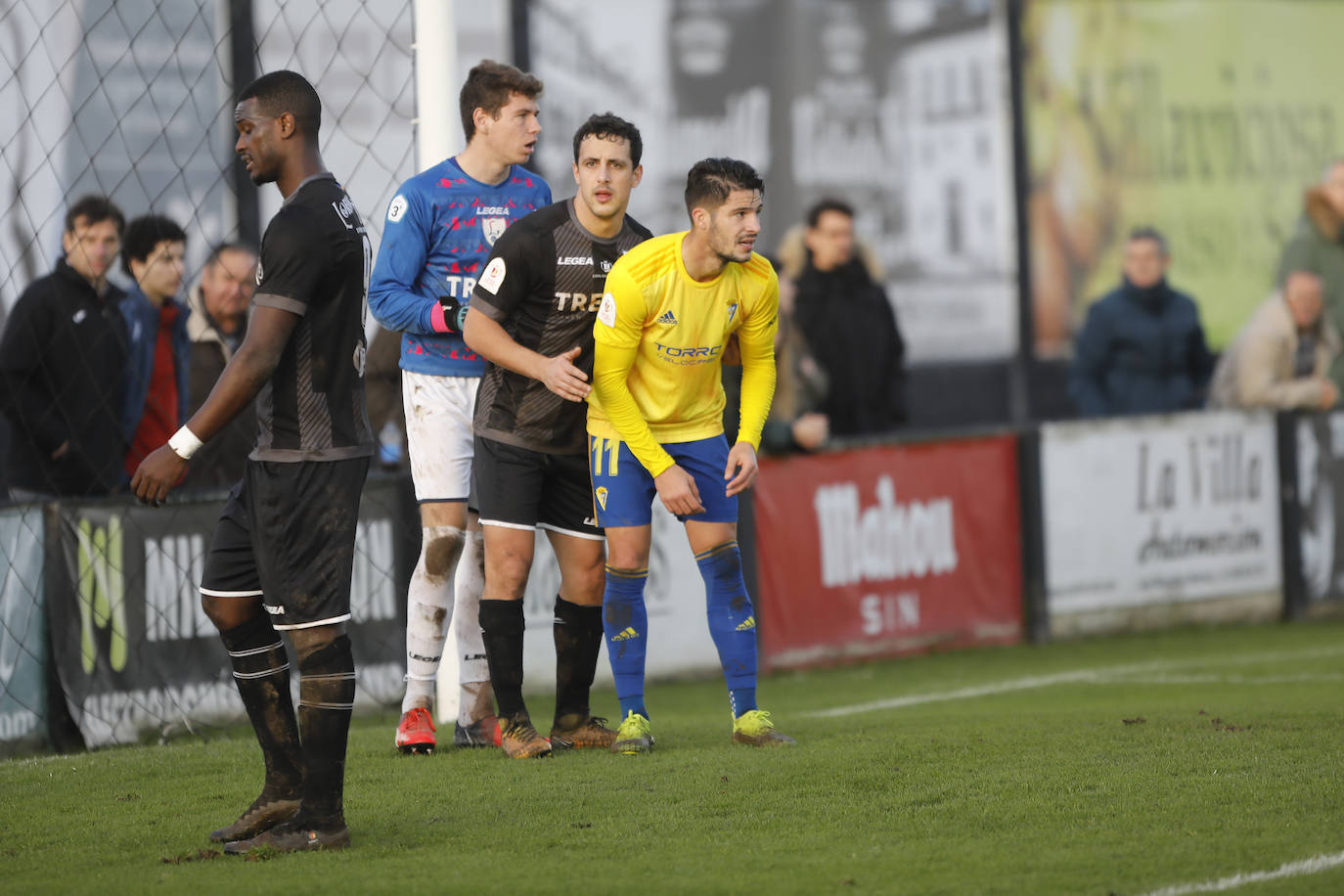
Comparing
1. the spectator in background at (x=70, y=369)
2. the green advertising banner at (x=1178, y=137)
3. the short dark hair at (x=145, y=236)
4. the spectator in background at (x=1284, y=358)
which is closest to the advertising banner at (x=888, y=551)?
the spectator in background at (x=1284, y=358)

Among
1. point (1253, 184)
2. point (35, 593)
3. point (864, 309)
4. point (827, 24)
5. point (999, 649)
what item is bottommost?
point (999, 649)

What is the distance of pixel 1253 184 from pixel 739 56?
672 cm

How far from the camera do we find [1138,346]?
41.3 ft

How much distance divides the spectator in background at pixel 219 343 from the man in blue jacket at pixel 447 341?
2.30 m

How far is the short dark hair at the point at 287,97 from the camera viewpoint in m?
5.00

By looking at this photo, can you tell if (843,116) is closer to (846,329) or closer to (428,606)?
(846,329)

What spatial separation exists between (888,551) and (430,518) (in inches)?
179

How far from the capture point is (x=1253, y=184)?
63.8ft

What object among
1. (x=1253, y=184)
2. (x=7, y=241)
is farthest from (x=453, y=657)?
(x=1253, y=184)

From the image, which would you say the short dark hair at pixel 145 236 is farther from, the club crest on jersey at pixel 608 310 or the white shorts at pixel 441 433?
the club crest on jersey at pixel 608 310

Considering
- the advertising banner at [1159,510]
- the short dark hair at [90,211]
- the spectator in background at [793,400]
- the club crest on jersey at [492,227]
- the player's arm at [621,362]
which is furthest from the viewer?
the advertising banner at [1159,510]

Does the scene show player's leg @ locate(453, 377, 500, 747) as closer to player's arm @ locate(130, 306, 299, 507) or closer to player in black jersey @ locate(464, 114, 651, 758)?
player in black jersey @ locate(464, 114, 651, 758)

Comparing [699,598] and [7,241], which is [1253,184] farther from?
[7,241]

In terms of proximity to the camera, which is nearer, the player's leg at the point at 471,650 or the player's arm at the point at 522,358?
the player's arm at the point at 522,358
